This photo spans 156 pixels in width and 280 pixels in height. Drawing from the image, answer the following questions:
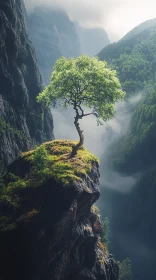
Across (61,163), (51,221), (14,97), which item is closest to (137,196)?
Result: (14,97)

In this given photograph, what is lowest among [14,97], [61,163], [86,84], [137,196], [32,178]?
[32,178]

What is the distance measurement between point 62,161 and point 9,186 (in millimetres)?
6416

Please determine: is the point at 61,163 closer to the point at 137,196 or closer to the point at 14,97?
the point at 14,97

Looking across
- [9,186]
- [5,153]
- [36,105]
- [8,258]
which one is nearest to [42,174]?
[9,186]

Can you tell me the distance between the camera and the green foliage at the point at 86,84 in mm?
29062

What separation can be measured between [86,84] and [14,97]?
3773 cm

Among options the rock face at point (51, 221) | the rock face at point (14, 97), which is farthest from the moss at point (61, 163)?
the rock face at point (14, 97)

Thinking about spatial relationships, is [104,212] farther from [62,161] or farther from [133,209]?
[62,161]

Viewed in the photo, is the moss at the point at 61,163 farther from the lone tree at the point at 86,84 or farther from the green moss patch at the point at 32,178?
the lone tree at the point at 86,84

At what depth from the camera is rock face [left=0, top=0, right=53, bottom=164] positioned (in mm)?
49113

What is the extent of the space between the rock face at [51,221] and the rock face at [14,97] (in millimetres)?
15669

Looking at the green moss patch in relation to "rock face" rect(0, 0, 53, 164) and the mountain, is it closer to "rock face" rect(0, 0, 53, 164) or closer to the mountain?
"rock face" rect(0, 0, 53, 164)

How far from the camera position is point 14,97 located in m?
63.1

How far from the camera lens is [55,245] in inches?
960
